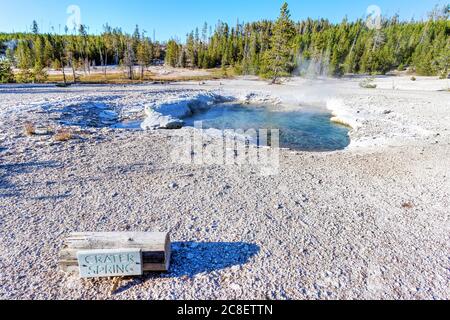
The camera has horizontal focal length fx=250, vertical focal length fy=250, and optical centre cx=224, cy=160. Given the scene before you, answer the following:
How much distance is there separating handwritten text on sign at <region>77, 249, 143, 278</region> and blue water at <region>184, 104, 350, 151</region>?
427 inches

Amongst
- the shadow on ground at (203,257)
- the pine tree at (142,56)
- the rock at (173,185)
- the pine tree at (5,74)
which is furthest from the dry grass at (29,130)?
the pine tree at (142,56)

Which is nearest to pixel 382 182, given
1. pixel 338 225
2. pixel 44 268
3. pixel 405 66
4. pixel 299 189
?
pixel 299 189

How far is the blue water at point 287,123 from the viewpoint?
14406 mm

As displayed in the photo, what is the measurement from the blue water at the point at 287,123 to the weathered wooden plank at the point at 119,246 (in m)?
10.6

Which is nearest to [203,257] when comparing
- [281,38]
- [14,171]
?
[14,171]

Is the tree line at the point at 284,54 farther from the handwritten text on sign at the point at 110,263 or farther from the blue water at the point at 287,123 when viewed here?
the handwritten text on sign at the point at 110,263

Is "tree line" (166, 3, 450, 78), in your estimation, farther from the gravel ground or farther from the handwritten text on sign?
the handwritten text on sign

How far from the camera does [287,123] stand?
18844mm

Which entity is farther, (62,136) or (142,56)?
(142,56)

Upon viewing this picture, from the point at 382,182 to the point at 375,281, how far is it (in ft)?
14.6

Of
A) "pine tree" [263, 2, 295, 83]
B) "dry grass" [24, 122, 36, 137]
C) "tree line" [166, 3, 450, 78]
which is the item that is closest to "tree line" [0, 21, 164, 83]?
"tree line" [166, 3, 450, 78]

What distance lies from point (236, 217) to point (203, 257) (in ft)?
A: 4.78

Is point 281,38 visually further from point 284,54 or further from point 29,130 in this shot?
point 29,130

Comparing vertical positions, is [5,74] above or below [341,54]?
below
